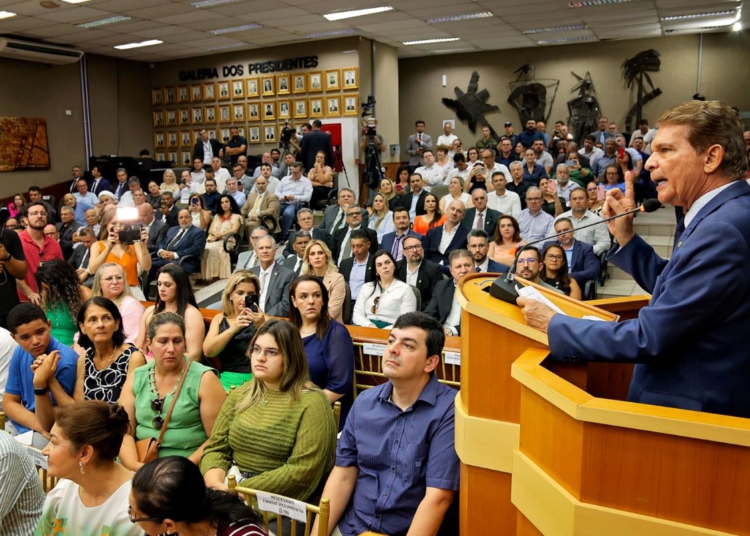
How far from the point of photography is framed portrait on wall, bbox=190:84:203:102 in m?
12.4

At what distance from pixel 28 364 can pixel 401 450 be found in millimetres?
1891

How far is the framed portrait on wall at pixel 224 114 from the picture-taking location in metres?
12.2

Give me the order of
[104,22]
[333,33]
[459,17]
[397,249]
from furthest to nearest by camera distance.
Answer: [333,33], [459,17], [104,22], [397,249]

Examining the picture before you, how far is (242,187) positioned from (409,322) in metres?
7.59

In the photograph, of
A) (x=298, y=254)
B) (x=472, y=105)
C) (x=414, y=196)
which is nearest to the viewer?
(x=298, y=254)

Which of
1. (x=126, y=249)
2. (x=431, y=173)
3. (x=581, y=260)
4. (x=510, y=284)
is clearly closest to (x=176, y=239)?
(x=126, y=249)

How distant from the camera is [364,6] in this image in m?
8.65

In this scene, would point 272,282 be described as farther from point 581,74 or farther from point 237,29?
point 581,74

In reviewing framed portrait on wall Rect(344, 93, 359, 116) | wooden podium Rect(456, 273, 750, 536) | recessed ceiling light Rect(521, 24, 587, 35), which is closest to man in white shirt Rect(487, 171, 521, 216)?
framed portrait on wall Rect(344, 93, 359, 116)

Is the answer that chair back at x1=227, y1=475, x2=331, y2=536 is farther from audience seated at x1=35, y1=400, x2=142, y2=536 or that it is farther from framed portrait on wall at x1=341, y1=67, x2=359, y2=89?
framed portrait on wall at x1=341, y1=67, x2=359, y2=89

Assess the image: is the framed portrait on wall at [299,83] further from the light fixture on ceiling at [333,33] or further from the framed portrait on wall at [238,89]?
the framed portrait on wall at [238,89]

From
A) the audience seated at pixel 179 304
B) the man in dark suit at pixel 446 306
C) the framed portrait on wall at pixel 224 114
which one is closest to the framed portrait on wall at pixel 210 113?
the framed portrait on wall at pixel 224 114

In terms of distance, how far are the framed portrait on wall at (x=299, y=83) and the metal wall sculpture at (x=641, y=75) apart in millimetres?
6224

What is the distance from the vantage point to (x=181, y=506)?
154 cm
